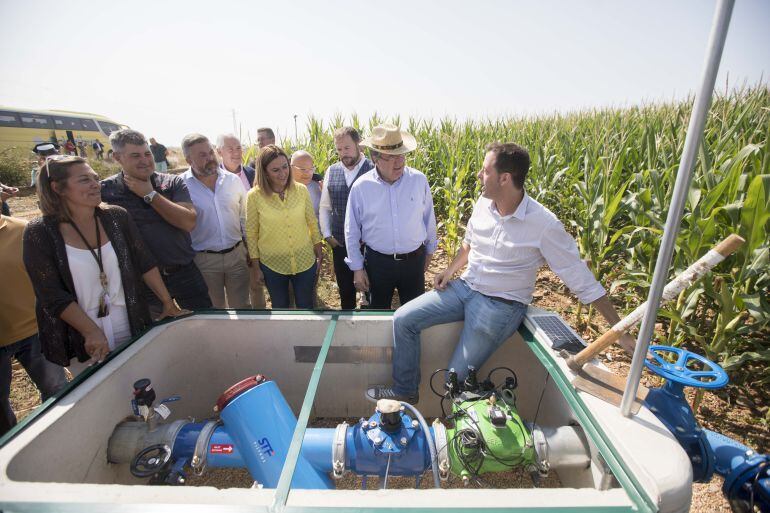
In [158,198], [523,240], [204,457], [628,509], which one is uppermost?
[158,198]

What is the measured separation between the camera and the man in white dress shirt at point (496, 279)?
2.02 metres

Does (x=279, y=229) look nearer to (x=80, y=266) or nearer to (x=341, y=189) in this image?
(x=341, y=189)

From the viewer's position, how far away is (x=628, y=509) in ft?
3.53

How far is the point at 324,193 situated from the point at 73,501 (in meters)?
2.91

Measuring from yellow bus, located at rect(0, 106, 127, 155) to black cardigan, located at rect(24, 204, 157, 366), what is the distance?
19.0 m

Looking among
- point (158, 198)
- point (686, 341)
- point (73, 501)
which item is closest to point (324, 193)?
point (158, 198)

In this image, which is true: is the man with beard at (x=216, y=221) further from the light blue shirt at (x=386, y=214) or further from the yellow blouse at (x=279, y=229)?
the light blue shirt at (x=386, y=214)

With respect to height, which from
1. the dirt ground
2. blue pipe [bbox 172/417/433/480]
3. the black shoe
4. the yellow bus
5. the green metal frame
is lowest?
the dirt ground

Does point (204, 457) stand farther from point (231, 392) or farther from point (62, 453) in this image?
point (62, 453)

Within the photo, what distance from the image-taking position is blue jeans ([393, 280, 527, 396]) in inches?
84.7

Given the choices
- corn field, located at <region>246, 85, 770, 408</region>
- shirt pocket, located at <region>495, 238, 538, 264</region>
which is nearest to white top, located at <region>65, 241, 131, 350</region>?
shirt pocket, located at <region>495, 238, 538, 264</region>

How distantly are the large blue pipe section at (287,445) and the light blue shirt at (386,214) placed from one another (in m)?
1.46

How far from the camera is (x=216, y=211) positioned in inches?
119

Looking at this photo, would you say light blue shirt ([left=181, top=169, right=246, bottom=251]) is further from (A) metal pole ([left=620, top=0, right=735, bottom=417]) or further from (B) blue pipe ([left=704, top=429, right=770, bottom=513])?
(B) blue pipe ([left=704, top=429, right=770, bottom=513])
